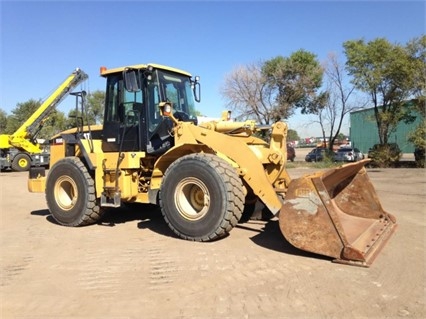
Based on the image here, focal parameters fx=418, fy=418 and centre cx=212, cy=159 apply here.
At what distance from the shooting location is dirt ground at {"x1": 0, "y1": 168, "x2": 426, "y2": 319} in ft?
12.0

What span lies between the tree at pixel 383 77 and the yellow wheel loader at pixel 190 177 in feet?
58.9

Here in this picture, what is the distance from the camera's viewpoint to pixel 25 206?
10242mm

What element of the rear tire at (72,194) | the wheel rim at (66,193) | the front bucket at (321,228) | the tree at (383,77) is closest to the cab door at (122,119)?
the rear tire at (72,194)

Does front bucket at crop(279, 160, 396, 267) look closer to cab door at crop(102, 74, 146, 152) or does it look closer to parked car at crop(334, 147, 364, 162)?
cab door at crop(102, 74, 146, 152)

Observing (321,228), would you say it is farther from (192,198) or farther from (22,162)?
(22,162)

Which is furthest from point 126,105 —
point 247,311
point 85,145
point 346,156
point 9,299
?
point 346,156

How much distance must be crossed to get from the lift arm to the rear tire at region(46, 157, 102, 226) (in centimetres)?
1638

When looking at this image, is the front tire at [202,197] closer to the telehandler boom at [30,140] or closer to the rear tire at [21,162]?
the telehandler boom at [30,140]

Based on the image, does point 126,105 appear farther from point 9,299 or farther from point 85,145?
point 9,299

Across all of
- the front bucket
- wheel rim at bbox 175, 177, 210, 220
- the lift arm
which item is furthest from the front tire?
the lift arm

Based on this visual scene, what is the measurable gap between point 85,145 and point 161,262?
3.23 m

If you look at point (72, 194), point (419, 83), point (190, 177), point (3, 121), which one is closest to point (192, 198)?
point (190, 177)

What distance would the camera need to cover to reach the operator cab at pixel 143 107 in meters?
6.90

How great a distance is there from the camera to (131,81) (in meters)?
6.55
